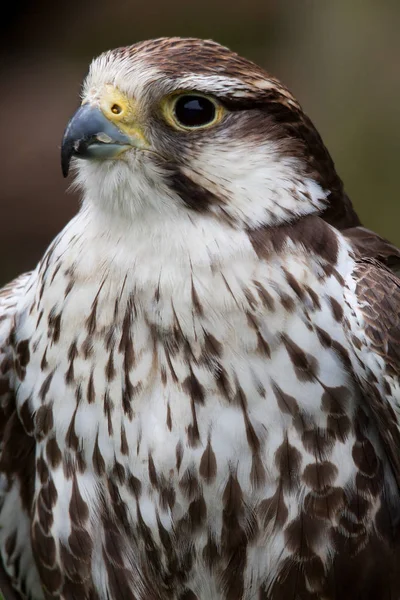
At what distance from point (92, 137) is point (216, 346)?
788 mm

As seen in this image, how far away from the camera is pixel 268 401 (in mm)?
3748

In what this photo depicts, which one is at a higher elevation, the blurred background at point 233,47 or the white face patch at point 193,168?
the white face patch at point 193,168

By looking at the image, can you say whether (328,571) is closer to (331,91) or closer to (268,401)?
(268,401)

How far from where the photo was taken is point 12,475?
14.6 feet

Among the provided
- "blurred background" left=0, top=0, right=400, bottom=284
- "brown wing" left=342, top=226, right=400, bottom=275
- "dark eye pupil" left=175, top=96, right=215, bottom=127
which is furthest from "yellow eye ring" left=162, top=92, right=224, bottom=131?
"blurred background" left=0, top=0, right=400, bottom=284

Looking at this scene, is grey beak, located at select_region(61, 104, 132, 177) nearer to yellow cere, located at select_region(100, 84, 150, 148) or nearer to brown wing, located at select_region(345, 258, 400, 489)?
yellow cere, located at select_region(100, 84, 150, 148)

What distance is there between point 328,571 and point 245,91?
167cm

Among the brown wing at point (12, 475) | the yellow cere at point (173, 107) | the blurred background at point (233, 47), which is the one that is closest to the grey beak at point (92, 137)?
→ the yellow cere at point (173, 107)

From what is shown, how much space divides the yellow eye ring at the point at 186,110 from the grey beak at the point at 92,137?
17 cm

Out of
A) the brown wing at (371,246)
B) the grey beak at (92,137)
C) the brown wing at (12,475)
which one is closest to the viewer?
the grey beak at (92,137)

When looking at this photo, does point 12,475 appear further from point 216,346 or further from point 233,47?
point 233,47

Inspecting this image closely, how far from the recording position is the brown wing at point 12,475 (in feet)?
14.0

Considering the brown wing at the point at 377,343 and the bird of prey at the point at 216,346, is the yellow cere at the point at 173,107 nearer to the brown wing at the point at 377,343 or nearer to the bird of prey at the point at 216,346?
the bird of prey at the point at 216,346

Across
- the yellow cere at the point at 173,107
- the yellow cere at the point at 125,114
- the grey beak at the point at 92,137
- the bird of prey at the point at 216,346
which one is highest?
the yellow cere at the point at 173,107
